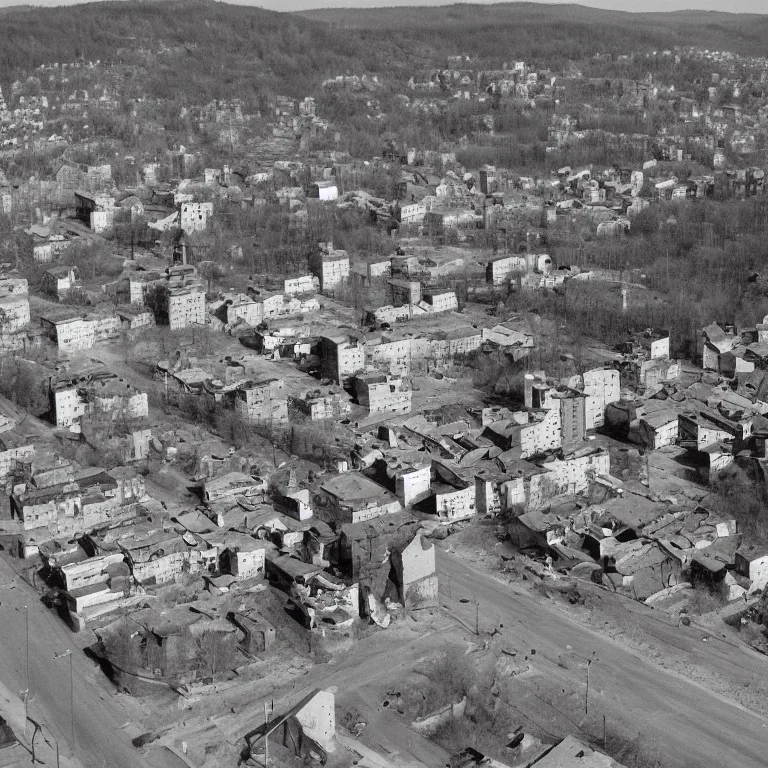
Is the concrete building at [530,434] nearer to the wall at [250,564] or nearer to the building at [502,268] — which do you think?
the wall at [250,564]

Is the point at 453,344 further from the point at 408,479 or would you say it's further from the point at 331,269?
the point at 408,479

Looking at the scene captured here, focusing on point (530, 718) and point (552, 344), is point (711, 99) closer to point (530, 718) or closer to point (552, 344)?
point (552, 344)

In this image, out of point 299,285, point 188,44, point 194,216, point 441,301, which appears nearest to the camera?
→ point 441,301

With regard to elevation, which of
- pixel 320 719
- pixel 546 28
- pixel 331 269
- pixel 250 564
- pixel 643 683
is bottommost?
pixel 546 28

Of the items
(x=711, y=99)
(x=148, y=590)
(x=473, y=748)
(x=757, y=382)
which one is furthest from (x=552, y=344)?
(x=711, y=99)

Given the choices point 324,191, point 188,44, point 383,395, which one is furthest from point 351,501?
point 188,44

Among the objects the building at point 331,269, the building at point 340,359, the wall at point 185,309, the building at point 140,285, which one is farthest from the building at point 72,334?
the building at point 331,269
